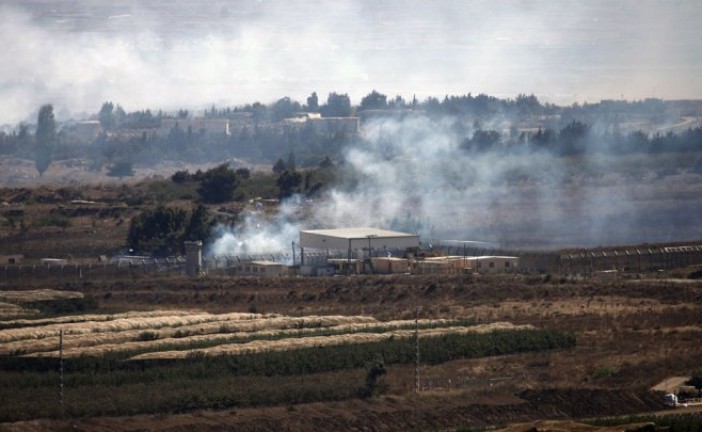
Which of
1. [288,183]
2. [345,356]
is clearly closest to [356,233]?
[288,183]

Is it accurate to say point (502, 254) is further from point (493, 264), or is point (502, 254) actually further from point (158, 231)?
point (158, 231)

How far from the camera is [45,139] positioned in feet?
623

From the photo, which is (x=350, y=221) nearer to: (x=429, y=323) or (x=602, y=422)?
(x=429, y=323)

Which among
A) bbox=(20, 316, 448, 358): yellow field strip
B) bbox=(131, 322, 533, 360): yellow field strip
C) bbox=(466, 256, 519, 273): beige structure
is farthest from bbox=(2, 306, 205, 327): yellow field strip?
bbox=(466, 256, 519, 273): beige structure

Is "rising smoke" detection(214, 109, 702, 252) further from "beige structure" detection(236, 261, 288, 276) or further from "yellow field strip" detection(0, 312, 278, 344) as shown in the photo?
"yellow field strip" detection(0, 312, 278, 344)

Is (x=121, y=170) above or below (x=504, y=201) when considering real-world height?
above

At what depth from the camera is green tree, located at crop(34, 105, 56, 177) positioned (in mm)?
184875

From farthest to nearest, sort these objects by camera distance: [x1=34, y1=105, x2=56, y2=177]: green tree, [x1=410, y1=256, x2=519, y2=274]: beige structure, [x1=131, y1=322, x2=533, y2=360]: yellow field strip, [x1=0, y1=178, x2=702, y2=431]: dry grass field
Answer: [x1=34, y1=105, x2=56, y2=177]: green tree → [x1=410, y1=256, x2=519, y2=274]: beige structure → [x1=131, y1=322, x2=533, y2=360]: yellow field strip → [x1=0, y1=178, x2=702, y2=431]: dry grass field

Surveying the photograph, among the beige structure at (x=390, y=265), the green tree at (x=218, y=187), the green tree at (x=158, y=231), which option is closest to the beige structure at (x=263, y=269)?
the beige structure at (x=390, y=265)

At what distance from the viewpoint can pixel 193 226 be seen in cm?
11012

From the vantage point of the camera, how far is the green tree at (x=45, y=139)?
7279 inches

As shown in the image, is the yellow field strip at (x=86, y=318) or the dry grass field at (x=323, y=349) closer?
the dry grass field at (x=323, y=349)

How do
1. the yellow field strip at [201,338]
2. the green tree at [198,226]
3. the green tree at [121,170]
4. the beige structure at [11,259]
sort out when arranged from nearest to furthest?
1. the yellow field strip at [201,338]
2. the beige structure at [11,259]
3. the green tree at [198,226]
4. the green tree at [121,170]

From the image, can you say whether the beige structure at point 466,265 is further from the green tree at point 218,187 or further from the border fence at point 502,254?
the green tree at point 218,187
